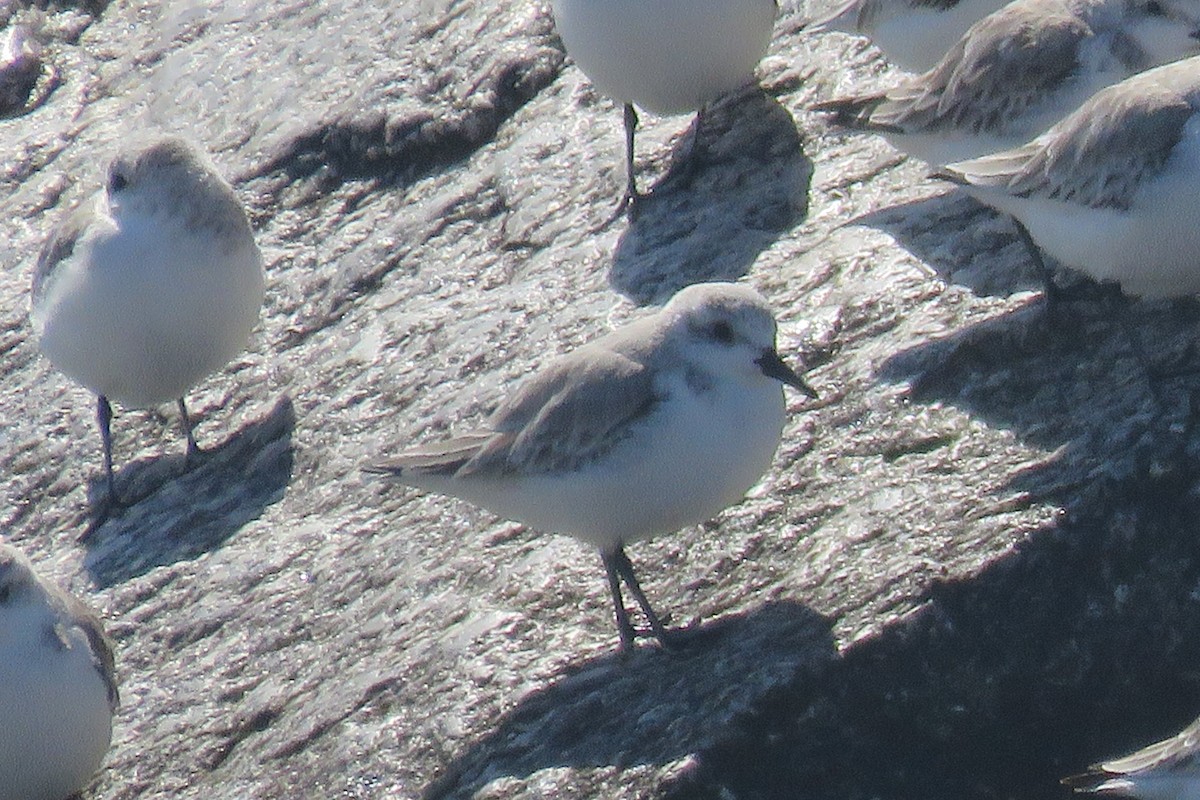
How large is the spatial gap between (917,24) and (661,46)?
1.32 meters

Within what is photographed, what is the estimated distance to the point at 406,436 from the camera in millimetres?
8672

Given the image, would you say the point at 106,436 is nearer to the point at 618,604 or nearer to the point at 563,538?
the point at 563,538

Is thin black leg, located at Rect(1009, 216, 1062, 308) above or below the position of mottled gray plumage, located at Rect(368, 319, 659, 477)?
above

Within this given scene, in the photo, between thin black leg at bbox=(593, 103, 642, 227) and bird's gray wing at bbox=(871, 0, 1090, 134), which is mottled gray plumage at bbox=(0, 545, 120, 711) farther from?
bird's gray wing at bbox=(871, 0, 1090, 134)

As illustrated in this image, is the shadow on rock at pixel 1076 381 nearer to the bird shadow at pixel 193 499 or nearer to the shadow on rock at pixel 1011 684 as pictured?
the shadow on rock at pixel 1011 684

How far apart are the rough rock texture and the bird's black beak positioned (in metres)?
0.64

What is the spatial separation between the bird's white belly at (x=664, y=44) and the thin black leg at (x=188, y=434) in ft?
9.00

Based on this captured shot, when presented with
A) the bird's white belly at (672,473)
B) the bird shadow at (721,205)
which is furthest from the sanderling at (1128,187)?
the bird's white belly at (672,473)

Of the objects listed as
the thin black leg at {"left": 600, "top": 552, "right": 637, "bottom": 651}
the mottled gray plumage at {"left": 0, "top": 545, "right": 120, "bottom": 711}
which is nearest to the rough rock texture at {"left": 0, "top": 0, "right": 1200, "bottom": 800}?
the thin black leg at {"left": 600, "top": 552, "right": 637, "bottom": 651}

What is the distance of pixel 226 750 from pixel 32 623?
3.06 feet

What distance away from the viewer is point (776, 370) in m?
6.78

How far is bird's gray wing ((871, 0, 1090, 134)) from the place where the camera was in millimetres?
8711

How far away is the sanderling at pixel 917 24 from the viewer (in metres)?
9.71

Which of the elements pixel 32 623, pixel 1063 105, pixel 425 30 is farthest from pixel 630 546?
pixel 425 30
